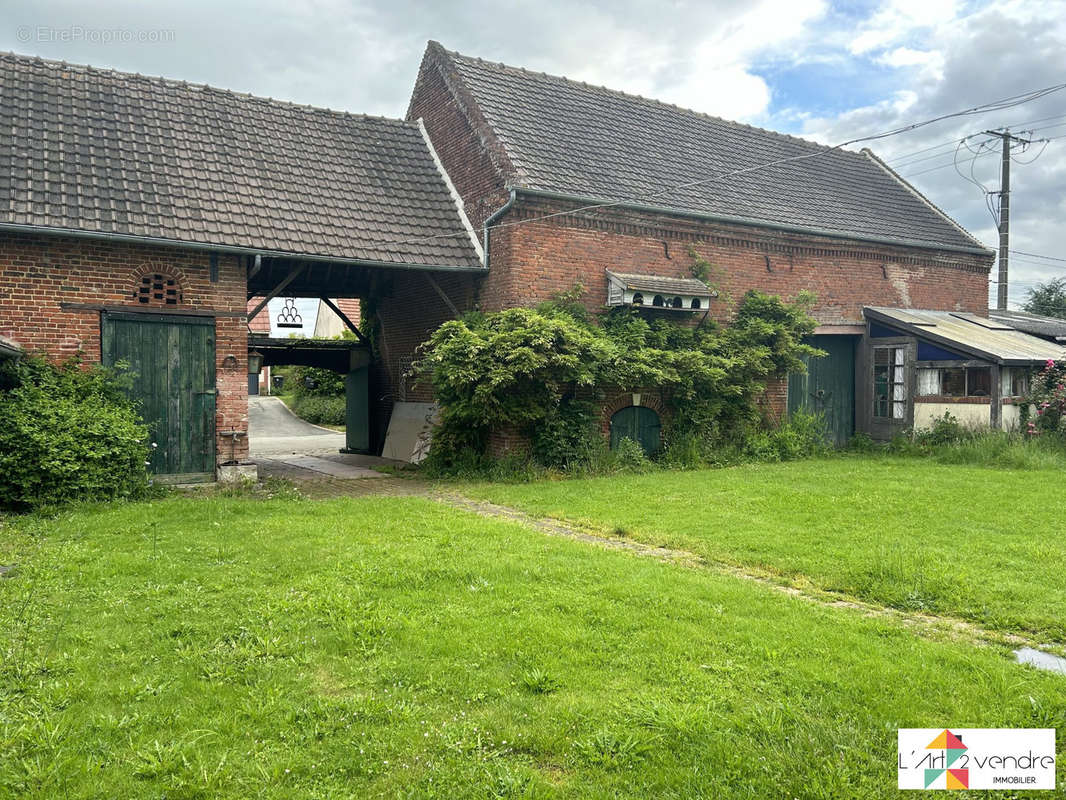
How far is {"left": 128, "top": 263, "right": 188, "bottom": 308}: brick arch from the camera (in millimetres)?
11492

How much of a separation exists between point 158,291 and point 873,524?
997 centimetres

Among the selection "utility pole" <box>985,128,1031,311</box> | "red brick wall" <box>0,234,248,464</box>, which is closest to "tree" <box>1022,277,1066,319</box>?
"utility pole" <box>985,128,1031,311</box>

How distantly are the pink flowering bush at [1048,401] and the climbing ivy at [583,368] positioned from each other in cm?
446

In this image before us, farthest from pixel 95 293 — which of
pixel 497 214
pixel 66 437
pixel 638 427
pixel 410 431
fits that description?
pixel 638 427

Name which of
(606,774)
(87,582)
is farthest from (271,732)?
(87,582)

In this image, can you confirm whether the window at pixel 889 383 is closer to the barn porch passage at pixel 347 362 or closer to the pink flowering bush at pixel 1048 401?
the pink flowering bush at pixel 1048 401

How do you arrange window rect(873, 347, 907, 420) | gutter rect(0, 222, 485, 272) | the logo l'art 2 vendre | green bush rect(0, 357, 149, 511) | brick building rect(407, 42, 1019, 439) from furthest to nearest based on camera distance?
window rect(873, 347, 907, 420), brick building rect(407, 42, 1019, 439), gutter rect(0, 222, 485, 272), green bush rect(0, 357, 149, 511), the logo l'art 2 vendre

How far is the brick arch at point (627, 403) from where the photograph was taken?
14484mm

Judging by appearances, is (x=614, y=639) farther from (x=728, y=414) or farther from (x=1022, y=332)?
(x=1022, y=332)

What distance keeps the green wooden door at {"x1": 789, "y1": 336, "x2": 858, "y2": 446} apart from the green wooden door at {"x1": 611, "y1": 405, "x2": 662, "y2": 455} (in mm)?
4026

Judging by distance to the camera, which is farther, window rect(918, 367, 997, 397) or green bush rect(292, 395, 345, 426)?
green bush rect(292, 395, 345, 426)

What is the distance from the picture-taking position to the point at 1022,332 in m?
19.8

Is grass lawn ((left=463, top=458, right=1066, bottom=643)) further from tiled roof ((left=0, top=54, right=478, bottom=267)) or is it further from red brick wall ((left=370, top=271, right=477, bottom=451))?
tiled roof ((left=0, top=54, right=478, bottom=267))

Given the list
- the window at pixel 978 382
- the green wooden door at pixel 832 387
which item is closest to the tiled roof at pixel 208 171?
the green wooden door at pixel 832 387
